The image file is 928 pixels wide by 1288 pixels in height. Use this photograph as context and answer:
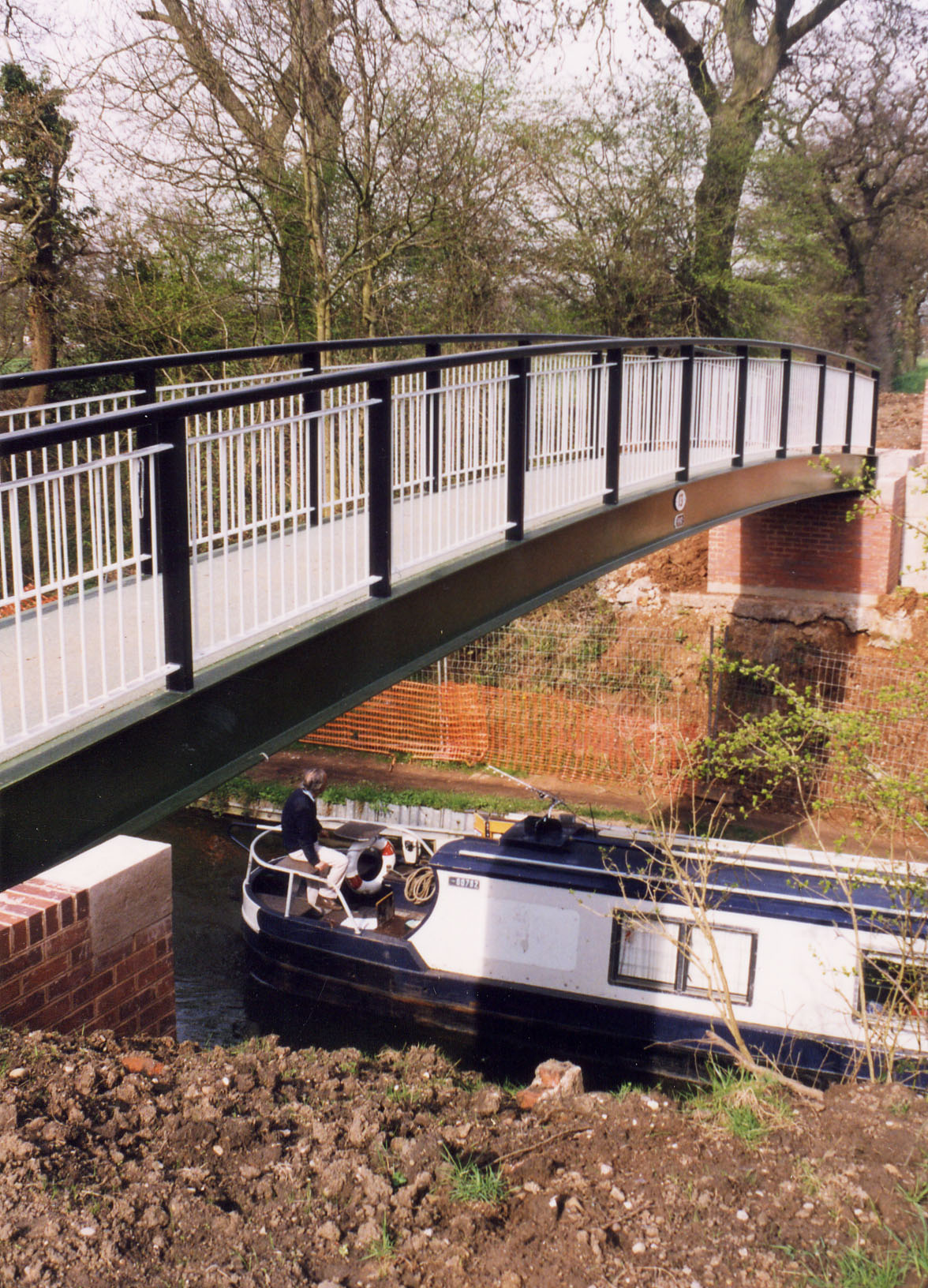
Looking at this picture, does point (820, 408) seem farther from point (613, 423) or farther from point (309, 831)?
point (309, 831)

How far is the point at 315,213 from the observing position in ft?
49.7

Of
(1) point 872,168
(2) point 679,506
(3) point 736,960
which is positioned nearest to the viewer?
(3) point 736,960

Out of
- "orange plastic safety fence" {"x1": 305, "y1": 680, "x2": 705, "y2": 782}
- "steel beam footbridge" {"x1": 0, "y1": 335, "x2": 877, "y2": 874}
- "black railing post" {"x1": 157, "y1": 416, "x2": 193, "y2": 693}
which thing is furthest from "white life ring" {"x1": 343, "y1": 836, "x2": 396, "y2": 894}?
"black railing post" {"x1": 157, "y1": 416, "x2": 193, "y2": 693}

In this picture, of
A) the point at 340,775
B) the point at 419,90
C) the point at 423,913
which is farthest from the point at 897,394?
the point at 423,913

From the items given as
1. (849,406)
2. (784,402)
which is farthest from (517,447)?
(849,406)

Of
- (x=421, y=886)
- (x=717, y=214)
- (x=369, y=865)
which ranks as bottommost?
(x=421, y=886)

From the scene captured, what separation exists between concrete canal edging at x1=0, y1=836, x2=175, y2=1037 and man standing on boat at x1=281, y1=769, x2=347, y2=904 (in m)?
2.24

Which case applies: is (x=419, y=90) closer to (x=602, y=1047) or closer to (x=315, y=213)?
(x=315, y=213)

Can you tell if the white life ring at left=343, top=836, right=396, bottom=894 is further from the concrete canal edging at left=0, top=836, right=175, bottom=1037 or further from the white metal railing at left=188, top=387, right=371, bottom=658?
the white metal railing at left=188, top=387, right=371, bottom=658

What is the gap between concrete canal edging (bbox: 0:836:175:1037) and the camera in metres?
5.63

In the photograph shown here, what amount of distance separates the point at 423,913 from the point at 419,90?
40.1ft

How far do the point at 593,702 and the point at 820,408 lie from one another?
4797 mm

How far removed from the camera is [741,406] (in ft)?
32.8

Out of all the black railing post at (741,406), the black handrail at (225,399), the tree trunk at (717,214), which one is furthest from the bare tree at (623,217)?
the black handrail at (225,399)
